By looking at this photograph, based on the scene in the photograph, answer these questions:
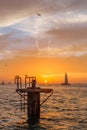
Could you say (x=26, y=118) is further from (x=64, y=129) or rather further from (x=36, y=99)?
(x=64, y=129)

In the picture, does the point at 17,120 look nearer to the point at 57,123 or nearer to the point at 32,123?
the point at 32,123

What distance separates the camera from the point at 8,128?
1646 inches

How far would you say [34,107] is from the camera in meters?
48.0

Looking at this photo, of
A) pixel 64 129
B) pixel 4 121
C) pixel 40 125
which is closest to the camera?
pixel 64 129

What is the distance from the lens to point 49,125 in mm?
44719

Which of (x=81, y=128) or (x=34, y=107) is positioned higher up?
(x=34, y=107)

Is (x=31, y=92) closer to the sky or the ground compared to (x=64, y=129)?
closer to the sky

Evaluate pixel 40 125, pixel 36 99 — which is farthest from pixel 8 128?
pixel 36 99

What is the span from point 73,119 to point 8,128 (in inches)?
510

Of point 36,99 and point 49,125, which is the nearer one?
point 49,125

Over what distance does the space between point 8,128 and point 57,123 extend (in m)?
8.07

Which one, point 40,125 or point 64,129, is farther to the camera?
point 40,125

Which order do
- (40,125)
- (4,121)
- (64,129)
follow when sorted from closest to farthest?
(64,129)
(40,125)
(4,121)

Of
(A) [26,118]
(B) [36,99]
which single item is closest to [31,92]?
(B) [36,99]
